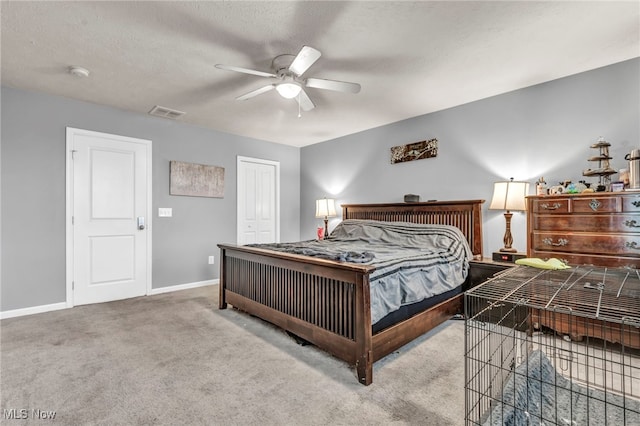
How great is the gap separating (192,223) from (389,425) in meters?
3.86

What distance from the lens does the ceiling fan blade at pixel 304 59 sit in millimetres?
2096

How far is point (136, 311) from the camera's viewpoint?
3.42 metres

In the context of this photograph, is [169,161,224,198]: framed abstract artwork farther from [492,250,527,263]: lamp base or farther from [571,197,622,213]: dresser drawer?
[571,197,622,213]: dresser drawer

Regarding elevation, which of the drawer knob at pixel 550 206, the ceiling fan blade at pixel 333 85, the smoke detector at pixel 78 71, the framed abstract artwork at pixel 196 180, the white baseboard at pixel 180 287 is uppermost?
the smoke detector at pixel 78 71

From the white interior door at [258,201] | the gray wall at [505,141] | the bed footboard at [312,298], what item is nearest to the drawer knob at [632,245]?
the gray wall at [505,141]

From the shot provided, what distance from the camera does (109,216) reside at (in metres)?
3.88

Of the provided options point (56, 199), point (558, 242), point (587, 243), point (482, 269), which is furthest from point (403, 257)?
point (56, 199)

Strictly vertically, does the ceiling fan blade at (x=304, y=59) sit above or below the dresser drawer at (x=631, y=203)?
above

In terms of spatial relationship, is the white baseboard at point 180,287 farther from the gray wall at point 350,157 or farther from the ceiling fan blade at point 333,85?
the ceiling fan blade at point 333,85

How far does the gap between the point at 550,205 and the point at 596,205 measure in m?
0.30

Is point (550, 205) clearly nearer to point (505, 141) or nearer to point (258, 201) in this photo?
point (505, 141)

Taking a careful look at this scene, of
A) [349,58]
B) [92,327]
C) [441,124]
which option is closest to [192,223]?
[92,327]

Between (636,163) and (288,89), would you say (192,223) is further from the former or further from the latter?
(636,163)

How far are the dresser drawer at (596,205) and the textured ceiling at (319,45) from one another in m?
1.22
